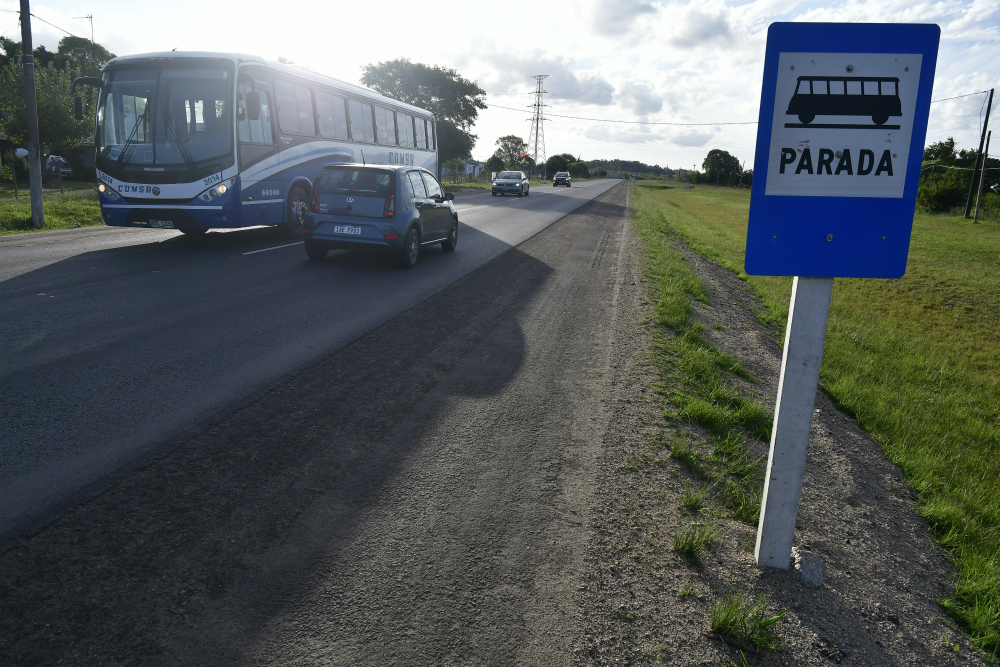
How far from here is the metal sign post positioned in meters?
2.48

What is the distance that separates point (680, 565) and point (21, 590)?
2721 mm

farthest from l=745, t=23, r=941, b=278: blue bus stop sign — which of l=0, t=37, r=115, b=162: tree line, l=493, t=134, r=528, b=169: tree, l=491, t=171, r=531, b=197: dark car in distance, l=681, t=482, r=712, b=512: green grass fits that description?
l=493, t=134, r=528, b=169: tree

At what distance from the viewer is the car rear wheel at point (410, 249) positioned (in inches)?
431

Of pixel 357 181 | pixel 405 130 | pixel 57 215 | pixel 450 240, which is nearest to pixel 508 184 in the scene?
pixel 405 130

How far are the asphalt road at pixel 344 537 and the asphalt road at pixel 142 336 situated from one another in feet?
1.02

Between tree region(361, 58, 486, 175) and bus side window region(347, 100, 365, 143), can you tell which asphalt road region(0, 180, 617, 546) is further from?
tree region(361, 58, 486, 175)

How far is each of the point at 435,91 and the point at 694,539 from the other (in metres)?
63.3

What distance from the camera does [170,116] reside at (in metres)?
12.2

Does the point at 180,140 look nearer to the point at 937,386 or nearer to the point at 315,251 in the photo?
the point at 315,251

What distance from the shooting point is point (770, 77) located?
2.55 metres

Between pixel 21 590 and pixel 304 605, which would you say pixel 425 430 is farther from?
pixel 21 590

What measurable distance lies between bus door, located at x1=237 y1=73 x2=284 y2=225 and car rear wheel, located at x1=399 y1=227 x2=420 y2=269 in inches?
152

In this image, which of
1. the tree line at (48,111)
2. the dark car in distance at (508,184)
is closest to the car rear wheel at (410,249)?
the dark car in distance at (508,184)

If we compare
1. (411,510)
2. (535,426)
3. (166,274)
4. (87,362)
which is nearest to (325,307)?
(87,362)
